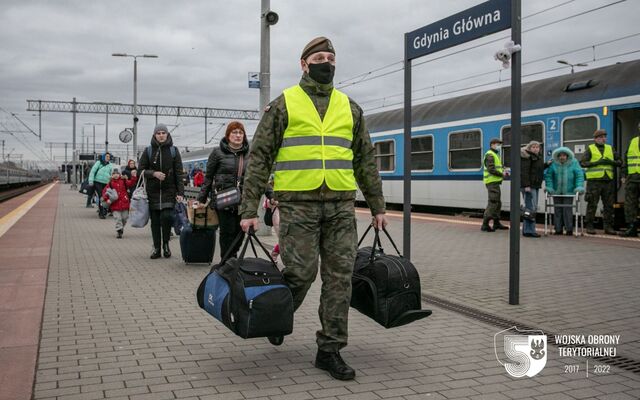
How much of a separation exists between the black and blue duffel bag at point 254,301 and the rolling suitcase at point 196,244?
4.84 m

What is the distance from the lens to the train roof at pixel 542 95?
496 inches

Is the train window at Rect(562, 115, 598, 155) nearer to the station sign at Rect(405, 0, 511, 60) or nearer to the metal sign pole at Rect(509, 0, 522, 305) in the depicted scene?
the station sign at Rect(405, 0, 511, 60)

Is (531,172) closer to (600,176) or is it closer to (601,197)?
(600,176)

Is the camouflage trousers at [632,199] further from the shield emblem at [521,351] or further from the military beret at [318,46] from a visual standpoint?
the military beret at [318,46]

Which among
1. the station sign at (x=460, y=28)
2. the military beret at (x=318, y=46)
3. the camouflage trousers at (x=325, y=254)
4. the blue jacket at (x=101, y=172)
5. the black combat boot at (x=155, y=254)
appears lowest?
the black combat boot at (x=155, y=254)

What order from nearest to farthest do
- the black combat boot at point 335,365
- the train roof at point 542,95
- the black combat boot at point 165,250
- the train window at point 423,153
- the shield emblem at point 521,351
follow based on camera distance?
the black combat boot at point 335,365 → the shield emblem at point 521,351 → the black combat boot at point 165,250 → the train roof at point 542,95 → the train window at point 423,153

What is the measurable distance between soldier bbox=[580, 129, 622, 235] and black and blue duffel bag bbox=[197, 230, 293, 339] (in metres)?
9.62

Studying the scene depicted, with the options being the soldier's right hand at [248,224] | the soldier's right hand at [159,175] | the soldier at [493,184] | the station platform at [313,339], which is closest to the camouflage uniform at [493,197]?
the soldier at [493,184]

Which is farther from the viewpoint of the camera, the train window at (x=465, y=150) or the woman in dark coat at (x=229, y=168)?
the train window at (x=465, y=150)

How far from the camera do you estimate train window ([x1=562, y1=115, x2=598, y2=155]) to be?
13125 millimetres

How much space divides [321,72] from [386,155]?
17199 mm

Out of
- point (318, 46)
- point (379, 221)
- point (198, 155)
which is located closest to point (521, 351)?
point (379, 221)

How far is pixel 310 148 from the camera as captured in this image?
4.16 m

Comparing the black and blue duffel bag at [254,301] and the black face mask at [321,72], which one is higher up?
the black face mask at [321,72]
